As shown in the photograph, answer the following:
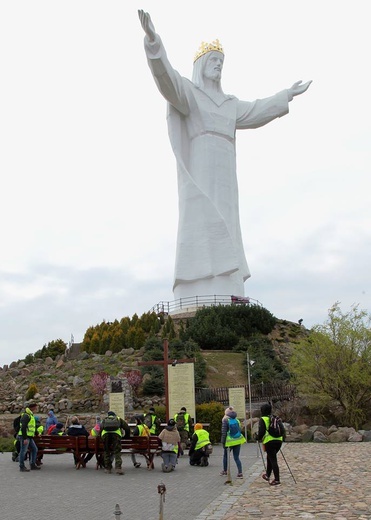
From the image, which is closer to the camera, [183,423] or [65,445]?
[65,445]

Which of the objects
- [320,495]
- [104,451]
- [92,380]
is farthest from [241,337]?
[320,495]

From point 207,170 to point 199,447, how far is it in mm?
25756

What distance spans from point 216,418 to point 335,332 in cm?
519

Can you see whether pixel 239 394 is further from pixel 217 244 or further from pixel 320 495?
pixel 217 244

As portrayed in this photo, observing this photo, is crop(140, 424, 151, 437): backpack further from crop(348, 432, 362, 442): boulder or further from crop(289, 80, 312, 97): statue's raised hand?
crop(289, 80, 312, 97): statue's raised hand

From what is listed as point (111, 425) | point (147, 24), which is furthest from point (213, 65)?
point (111, 425)

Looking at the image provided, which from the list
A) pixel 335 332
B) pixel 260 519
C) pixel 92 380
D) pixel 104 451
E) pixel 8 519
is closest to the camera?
pixel 260 519

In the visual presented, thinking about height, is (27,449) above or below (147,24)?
below

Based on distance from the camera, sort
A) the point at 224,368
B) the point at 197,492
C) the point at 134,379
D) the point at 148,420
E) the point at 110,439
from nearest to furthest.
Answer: the point at 197,492, the point at 110,439, the point at 148,420, the point at 134,379, the point at 224,368

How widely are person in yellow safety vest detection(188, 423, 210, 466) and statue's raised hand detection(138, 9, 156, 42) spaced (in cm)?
2073

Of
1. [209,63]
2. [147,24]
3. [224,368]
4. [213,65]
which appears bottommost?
[224,368]

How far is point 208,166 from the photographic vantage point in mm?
36188

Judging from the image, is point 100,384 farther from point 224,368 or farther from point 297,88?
point 297,88

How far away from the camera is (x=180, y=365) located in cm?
1434
